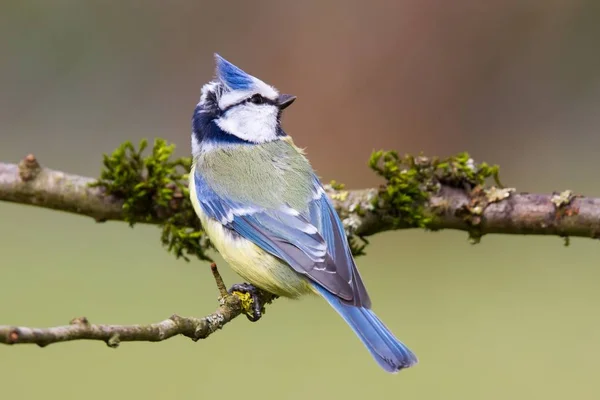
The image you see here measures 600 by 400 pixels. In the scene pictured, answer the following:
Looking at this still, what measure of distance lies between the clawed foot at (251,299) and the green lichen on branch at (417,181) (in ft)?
1.51

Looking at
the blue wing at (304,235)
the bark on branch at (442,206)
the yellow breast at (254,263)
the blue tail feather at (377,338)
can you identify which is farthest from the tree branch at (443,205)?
the blue tail feather at (377,338)

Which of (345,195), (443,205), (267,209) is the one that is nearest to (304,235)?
Result: (267,209)

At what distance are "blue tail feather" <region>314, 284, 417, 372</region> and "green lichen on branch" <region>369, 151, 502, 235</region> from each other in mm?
422

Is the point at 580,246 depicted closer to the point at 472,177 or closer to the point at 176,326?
the point at 472,177

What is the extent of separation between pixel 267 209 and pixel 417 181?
0.46 metres

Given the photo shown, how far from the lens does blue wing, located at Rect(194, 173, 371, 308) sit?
1.99 m

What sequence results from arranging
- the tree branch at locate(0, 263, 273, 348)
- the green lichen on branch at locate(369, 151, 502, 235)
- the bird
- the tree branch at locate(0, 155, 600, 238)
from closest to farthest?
the tree branch at locate(0, 263, 273, 348) < the bird < the tree branch at locate(0, 155, 600, 238) < the green lichen on branch at locate(369, 151, 502, 235)

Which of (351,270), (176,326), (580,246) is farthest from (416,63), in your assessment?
(176,326)

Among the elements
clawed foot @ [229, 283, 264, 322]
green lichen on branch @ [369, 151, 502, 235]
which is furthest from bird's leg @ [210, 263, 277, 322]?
green lichen on branch @ [369, 151, 502, 235]

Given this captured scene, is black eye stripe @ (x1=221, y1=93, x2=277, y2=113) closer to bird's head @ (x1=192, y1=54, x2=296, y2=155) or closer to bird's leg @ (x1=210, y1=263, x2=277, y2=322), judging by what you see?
bird's head @ (x1=192, y1=54, x2=296, y2=155)

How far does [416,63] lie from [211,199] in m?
2.92

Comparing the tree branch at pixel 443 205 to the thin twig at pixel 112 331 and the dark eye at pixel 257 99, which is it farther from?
the thin twig at pixel 112 331

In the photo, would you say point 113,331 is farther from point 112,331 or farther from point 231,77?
point 231,77

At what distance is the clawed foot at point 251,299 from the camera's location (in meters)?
2.02
